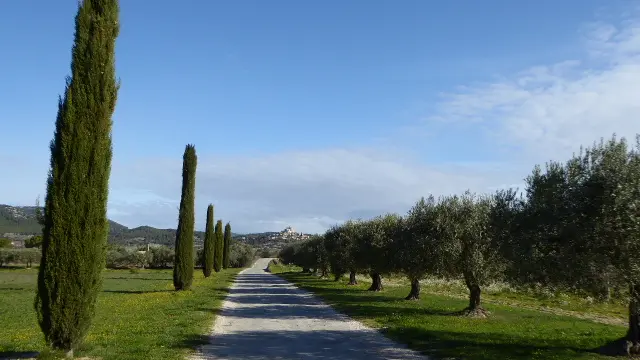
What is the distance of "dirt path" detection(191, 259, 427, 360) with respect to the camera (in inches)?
561

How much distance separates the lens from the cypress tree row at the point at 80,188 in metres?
12.5

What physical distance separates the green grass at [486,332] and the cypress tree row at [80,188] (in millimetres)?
9358

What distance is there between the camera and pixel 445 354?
47.2ft

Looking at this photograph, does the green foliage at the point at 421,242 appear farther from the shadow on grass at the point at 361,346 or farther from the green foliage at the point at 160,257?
the green foliage at the point at 160,257

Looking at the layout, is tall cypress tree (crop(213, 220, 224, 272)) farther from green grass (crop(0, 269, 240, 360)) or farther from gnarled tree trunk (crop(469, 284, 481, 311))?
gnarled tree trunk (crop(469, 284, 481, 311))

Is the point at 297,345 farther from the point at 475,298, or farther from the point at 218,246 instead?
the point at 218,246

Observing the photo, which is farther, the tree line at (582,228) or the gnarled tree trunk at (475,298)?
the gnarled tree trunk at (475,298)

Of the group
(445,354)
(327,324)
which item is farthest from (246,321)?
(445,354)

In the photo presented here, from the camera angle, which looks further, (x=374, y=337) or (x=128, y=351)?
(x=374, y=337)

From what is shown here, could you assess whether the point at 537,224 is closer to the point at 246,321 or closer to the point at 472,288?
the point at 472,288

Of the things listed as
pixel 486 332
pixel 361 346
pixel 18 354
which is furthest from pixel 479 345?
pixel 18 354

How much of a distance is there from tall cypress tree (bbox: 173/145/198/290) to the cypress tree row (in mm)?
25140

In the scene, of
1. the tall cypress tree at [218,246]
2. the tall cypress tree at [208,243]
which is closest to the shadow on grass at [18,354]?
the tall cypress tree at [208,243]

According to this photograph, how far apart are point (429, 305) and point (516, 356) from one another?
14.6 metres
